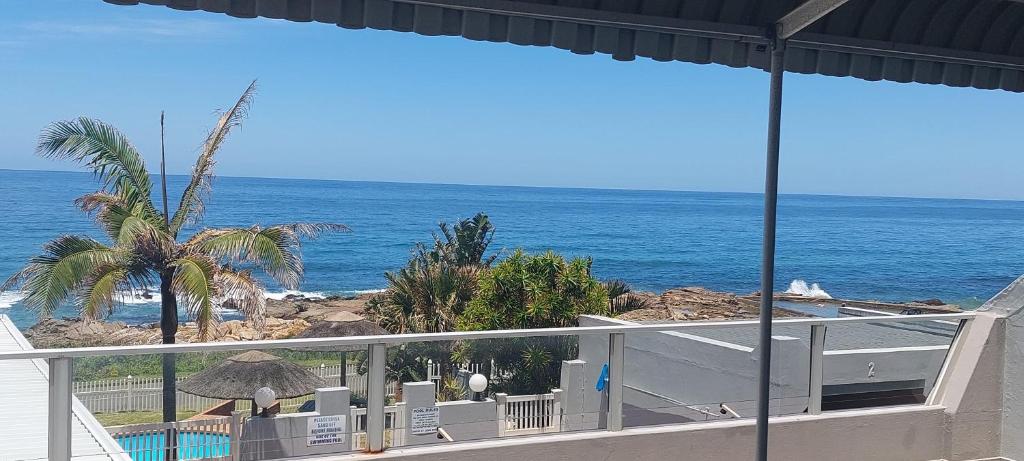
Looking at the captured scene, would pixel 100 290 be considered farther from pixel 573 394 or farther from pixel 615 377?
pixel 615 377

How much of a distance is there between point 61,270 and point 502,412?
1231 cm

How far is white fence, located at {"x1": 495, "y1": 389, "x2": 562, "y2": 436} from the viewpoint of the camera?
556 cm

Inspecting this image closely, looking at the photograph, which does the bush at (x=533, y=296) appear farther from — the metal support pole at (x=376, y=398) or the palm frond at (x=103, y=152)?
the metal support pole at (x=376, y=398)

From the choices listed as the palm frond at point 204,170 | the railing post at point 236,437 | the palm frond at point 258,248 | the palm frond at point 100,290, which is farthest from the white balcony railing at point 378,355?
the palm frond at point 204,170

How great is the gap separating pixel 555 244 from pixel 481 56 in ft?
113

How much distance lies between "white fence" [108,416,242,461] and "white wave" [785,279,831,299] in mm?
64715

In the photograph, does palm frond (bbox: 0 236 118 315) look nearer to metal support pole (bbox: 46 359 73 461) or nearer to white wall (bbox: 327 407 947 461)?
metal support pole (bbox: 46 359 73 461)

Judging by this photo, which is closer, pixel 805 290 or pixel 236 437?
pixel 236 437

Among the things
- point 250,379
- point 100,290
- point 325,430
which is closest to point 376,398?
point 325,430

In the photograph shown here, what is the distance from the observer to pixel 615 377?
19.0 feet

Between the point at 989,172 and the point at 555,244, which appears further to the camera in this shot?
the point at 989,172

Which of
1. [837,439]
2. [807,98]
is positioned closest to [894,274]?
[807,98]

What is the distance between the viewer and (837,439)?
650cm

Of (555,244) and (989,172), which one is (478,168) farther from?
(989,172)
